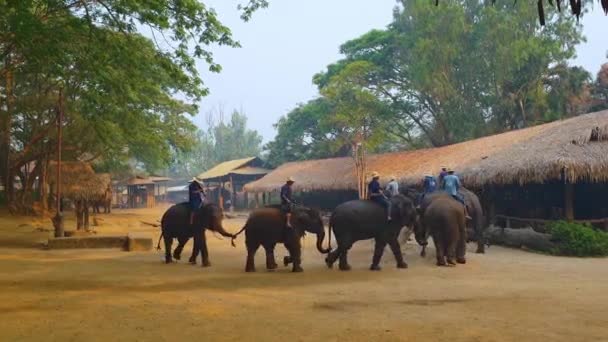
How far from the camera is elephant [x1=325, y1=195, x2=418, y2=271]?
35.9 ft

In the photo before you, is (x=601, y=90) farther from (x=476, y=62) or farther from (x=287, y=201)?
(x=287, y=201)

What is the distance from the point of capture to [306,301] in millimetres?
7473

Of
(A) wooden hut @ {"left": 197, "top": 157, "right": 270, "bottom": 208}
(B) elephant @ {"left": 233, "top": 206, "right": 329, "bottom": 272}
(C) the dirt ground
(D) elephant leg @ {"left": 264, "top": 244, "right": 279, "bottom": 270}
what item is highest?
(A) wooden hut @ {"left": 197, "top": 157, "right": 270, "bottom": 208}

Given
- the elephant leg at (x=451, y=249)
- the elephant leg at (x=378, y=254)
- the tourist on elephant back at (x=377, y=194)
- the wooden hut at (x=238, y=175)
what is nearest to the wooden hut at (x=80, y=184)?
the tourist on elephant back at (x=377, y=194)

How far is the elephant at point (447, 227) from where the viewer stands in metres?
11.4

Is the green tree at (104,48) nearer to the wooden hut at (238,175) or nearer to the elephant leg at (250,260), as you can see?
the elephant leg at (250,260)

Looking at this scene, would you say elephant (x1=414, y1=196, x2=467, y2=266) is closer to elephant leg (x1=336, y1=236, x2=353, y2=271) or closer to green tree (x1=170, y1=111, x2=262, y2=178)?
elephant leg (x1=336, y1=236, x2=353, y2=271)

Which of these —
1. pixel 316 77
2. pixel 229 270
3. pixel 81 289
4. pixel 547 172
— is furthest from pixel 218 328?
pixel 316 77

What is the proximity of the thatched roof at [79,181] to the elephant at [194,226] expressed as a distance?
8273 mm

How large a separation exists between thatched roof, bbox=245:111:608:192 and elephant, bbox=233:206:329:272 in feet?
24.5

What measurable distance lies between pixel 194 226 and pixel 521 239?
8924 mm

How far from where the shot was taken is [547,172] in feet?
48.4

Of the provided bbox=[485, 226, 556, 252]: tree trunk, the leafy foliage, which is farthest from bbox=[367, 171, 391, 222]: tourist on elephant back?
the leafy foliage

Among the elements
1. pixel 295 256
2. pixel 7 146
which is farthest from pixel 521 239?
pixel 7 146
